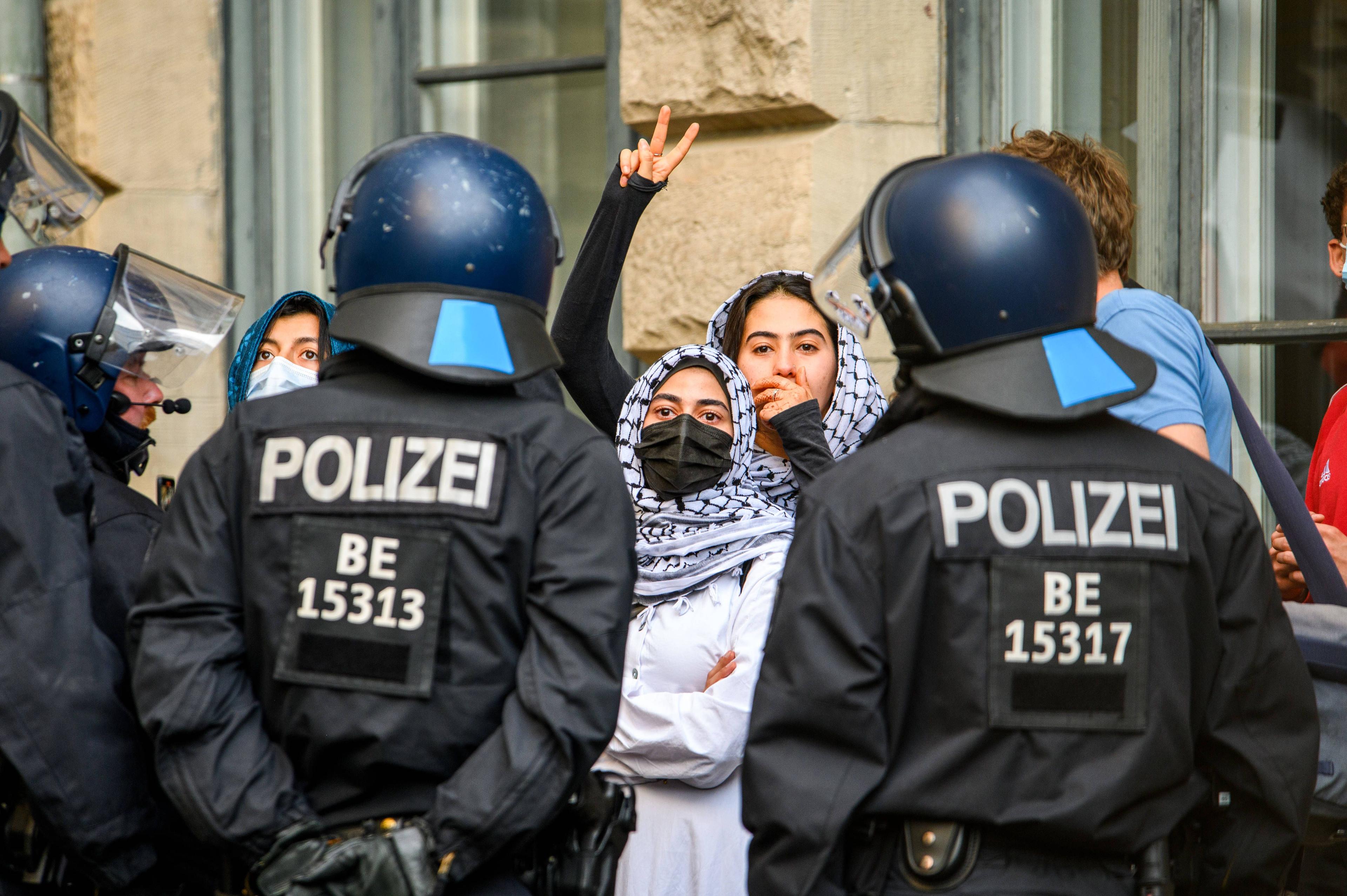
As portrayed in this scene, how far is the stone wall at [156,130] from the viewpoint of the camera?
470cm

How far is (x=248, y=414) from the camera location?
1.95 meters

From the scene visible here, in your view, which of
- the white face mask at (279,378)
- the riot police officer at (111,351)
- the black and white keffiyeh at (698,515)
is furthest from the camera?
the white face mask at (279,378)

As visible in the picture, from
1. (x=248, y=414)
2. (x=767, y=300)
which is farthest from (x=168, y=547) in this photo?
(x=767, y=300)

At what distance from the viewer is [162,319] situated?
263 centimetres

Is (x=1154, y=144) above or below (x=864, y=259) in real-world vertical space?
above

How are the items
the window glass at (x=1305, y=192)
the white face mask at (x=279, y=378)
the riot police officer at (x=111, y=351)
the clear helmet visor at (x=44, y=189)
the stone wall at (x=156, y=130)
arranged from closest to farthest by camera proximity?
the riot police officer at (x=111, y=351) < the clear helmet visor at (x=44, y=189) < the white face mask at (x=279, y=378) < the window glass at (x=1305, y=192) < the stone wall at (x=156, y=130)

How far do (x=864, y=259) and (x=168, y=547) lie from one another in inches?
41.4

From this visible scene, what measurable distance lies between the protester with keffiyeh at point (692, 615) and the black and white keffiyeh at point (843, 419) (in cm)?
6

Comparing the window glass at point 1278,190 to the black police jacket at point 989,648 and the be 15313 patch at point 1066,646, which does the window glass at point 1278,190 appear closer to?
the black police jacket at point 989,648

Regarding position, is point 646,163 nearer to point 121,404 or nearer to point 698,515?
point 698,515

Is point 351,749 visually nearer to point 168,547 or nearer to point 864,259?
point 168,547

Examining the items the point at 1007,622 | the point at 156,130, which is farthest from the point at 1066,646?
the point at 156,130

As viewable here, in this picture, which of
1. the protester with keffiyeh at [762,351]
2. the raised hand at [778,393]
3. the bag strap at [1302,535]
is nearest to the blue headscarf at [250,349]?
the protester with keffiyeh at [762,351]

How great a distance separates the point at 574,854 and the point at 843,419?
1435 mm
